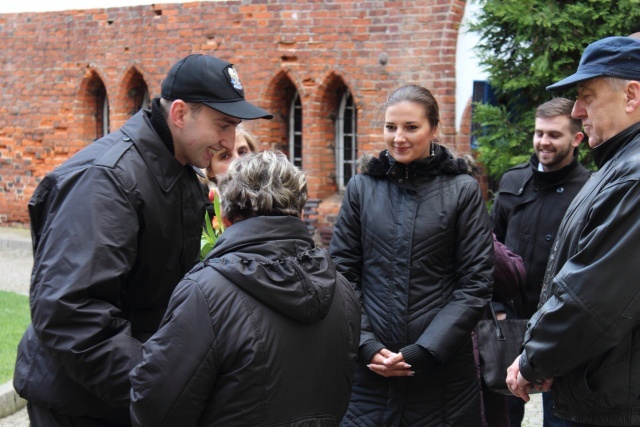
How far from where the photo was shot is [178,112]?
307cm

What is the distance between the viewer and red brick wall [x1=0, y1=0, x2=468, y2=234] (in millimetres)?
10781

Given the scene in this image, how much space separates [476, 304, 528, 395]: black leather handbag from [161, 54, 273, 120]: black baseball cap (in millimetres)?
1630

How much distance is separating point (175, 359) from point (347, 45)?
360 inches

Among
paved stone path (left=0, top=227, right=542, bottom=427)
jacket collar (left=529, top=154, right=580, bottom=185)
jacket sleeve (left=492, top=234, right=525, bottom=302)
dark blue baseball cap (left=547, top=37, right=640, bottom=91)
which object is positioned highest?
dark blue baseball cap (left=547, top=37, right=640, bottom=91)

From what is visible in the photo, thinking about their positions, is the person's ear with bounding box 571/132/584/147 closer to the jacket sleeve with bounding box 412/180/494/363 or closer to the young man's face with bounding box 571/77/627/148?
the jacket sleeve with bounding box 412/180/494/363

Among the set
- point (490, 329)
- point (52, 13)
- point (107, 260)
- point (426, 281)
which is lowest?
point (490, 329)

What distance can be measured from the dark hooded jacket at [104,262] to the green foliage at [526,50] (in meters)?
5.86

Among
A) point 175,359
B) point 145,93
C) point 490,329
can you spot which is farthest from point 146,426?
point 145,93

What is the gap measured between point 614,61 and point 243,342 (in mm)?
1675

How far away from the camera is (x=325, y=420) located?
276cm

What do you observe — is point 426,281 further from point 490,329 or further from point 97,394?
point 97,394

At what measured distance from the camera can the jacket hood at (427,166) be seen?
4.03 m

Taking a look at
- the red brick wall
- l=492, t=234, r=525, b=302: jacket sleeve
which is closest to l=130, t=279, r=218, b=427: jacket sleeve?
l=492, t=234, r=525, b=302: jacket sleeve

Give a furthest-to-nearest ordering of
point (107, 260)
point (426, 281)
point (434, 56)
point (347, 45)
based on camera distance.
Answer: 1. point (347, 45)
2. point (434, 56)
3. point (426, 281)
4. point (107, 260)
